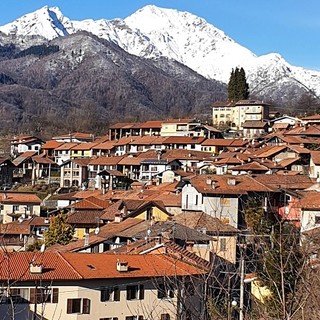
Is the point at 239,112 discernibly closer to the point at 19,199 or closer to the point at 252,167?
the point at 252,167

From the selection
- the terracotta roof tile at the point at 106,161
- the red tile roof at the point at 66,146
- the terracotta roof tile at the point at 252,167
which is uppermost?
the red tile roof at the point at 66,146

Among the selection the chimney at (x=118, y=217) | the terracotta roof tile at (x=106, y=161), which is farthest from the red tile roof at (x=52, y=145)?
the chimney at (x=118, y=217)

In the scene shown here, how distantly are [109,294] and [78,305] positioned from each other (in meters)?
0.86

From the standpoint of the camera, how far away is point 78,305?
17219 millimetres

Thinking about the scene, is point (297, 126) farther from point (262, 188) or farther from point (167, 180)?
point (262, 188)

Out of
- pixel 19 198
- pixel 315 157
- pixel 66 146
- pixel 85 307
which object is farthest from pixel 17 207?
pixel 85 307

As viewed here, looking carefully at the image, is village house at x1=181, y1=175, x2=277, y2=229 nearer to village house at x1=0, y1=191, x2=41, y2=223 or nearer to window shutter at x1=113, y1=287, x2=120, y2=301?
village house at x1=0, y1=191, x2=41, y2=223

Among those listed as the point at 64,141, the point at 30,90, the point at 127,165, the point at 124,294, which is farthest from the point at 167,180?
the point at 30,90

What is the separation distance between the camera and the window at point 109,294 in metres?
17.6

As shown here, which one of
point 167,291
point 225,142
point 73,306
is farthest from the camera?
point 225,142

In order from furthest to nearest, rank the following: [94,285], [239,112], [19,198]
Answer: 1. [239,112]
2. [19,198]
3. [94,285]

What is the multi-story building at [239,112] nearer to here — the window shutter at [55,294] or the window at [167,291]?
the window at [167,291]

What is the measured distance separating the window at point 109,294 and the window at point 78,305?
388 millimetres

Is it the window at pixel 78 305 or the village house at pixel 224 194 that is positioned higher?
the village house at pixel 224 194
